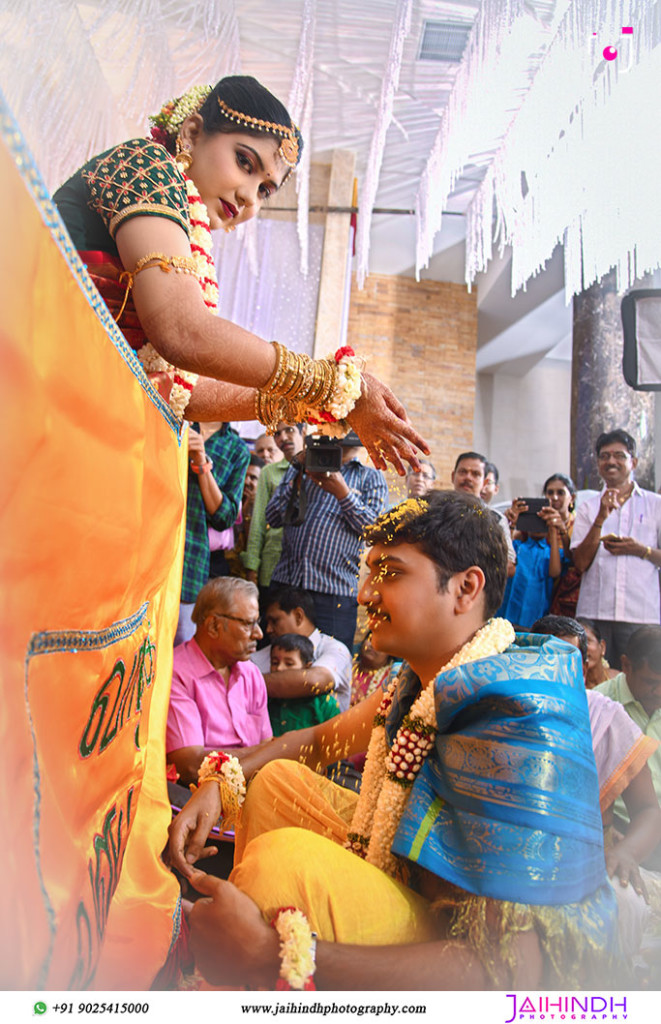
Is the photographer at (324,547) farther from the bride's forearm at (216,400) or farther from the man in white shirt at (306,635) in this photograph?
the bride's forearm at (216,400)

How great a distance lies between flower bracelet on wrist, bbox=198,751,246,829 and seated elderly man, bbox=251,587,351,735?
153 centimetres

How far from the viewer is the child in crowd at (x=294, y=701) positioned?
128 inches

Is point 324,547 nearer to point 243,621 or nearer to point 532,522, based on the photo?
point 243,621

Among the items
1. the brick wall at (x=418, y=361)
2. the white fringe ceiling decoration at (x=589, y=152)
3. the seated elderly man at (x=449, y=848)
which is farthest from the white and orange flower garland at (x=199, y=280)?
the brick wall at (x=418, y=361)

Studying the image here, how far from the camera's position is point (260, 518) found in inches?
156

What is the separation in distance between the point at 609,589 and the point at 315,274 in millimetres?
3298

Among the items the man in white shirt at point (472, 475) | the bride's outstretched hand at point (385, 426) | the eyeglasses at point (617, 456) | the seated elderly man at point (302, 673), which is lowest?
the seated elderly man at point (302, 673)

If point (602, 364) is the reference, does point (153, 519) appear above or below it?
below

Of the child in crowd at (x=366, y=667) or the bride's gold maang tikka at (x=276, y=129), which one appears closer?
the bride's gold maang tikka at (x=276, y=129)

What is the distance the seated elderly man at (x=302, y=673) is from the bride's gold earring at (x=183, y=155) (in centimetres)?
215

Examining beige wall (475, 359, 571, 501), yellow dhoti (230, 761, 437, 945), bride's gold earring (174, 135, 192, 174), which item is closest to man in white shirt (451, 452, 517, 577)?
bride's gold earring (174, 135, 192, 174)

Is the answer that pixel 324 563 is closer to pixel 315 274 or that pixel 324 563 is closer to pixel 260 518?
pixel 260 518

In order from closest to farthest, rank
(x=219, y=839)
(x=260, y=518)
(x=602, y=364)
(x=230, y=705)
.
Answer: (x=219, y=839) < (x=230, y=705) < (x=260, y=518) < (x=602, y=364)

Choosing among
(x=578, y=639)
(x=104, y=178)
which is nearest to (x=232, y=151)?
(x=104, y=178)
